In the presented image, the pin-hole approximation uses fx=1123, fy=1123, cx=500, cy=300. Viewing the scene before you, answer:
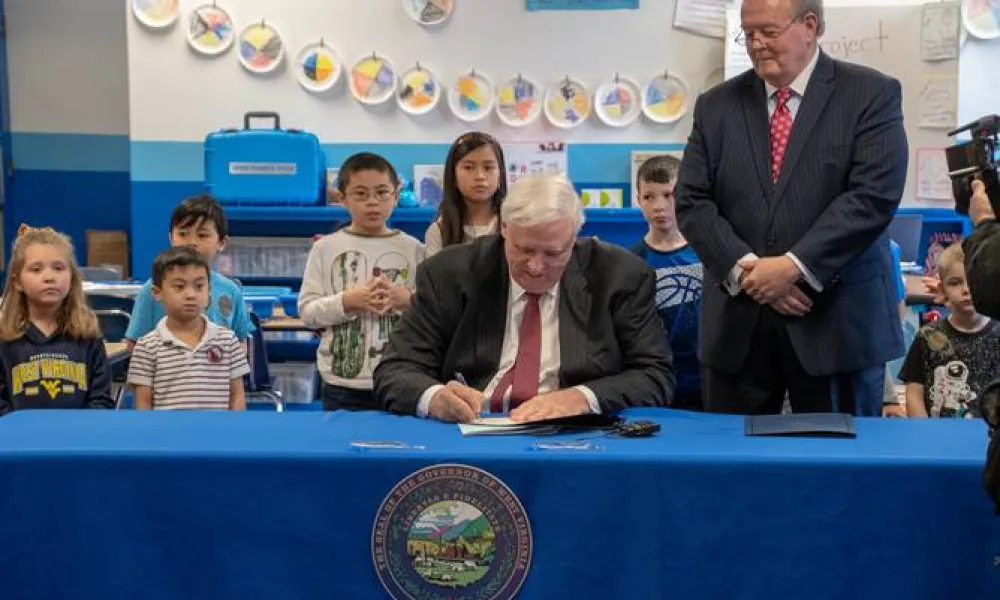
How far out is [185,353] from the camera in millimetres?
3066

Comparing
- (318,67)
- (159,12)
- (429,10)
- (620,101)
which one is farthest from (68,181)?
(620,101)

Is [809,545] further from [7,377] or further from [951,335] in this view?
[7,377]

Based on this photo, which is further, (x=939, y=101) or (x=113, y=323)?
(x=939, y=101)

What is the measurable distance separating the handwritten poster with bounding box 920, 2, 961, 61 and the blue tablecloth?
5076 mm

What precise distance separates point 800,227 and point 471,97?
169 inches

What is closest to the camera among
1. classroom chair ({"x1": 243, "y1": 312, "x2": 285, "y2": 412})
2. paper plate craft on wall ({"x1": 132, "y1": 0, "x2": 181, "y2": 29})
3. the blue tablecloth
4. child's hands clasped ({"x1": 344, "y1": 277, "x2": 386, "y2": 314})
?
the blue tablecloth

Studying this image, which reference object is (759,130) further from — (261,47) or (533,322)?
(261,47)

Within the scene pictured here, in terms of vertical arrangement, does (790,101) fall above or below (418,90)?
below

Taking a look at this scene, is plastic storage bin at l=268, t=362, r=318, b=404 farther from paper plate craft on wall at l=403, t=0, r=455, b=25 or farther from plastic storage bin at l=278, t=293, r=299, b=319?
paper plate craft on wall at l=403, t=0, r=455, b=25

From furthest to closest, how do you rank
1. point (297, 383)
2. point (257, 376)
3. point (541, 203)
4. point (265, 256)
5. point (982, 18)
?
point (982, 18)
point (265, 256)
point (297, 383)
point (257, 376)
point (541, 203)

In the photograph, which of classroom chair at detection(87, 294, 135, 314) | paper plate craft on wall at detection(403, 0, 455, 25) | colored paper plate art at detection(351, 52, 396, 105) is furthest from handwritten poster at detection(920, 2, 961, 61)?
classroom chair at detection(87, 294, 135, 314)

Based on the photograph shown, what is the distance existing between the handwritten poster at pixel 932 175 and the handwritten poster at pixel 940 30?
52cm

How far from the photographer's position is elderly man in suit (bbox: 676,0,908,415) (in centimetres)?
238

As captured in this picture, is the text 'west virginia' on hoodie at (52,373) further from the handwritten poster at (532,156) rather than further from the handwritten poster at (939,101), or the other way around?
Result: the handwritten poster at (939,101)
